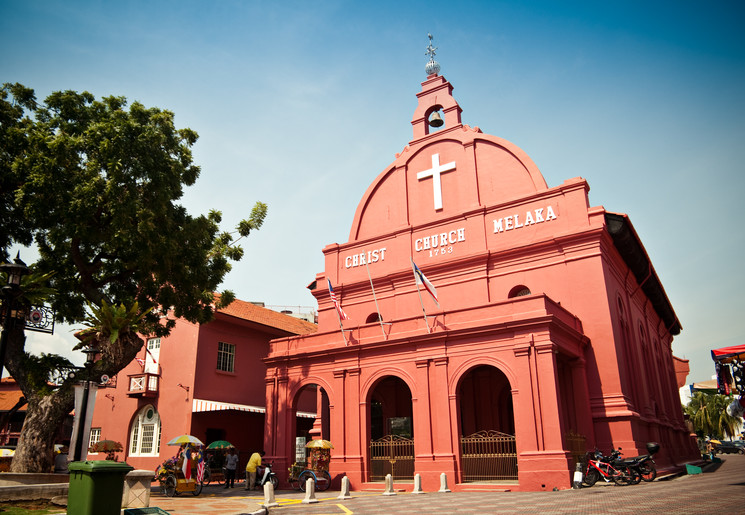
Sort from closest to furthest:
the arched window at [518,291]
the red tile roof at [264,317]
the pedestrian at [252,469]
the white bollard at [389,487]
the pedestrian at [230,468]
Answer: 1. the white bollard at [389,487]
2. the pedestrian at [252,469]
3. the pedestrian at [230,468]
4. the arched window at [518,291]
5. the red tile roof at [264,317]

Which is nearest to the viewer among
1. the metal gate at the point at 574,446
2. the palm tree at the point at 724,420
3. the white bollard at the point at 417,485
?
the metal gate at the point at 574,446

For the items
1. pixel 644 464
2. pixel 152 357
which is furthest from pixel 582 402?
pixel 152 357

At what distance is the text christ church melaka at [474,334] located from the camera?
55.7 feet

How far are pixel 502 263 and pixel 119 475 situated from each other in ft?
55.0

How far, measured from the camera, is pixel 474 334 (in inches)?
700

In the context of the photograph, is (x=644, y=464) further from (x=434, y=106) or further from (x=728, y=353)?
(x=434, y=106)

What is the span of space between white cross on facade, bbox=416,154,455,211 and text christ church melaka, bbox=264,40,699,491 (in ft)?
0.32

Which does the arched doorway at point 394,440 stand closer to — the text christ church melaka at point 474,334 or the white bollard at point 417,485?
the text christ church melaka at point 474,334

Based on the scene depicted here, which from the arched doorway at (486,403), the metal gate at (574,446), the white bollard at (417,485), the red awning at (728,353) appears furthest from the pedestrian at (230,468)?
the red awning at (728,353)

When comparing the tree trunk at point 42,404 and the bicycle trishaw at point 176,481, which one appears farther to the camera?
the bicycle trishaw at point 176,481

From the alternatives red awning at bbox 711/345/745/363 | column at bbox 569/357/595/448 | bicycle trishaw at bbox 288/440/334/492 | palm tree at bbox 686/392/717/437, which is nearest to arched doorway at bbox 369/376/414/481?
bicycle trishaw at bbox 288/440/334/492

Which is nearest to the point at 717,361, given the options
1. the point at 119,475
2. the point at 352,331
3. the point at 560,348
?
the point at 560,348

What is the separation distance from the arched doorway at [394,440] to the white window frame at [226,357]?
8350 mm

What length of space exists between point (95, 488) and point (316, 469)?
42.3ft
